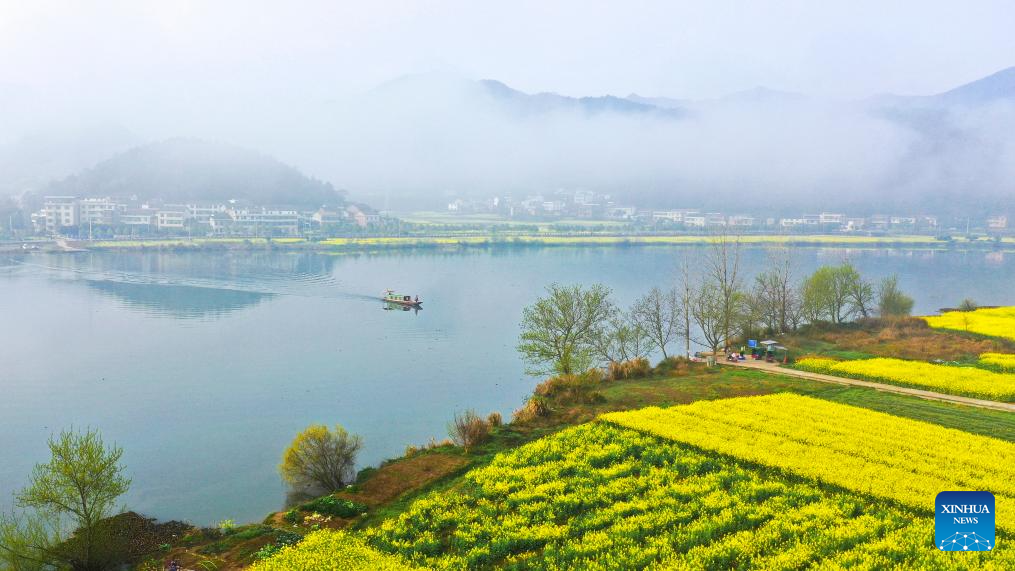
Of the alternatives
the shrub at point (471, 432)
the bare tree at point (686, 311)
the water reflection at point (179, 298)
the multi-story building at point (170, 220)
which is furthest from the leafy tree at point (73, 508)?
the multi-story building at point (170, 220)

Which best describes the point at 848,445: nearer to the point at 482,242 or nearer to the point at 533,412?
the point at 533,412

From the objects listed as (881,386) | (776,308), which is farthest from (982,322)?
(881,386)

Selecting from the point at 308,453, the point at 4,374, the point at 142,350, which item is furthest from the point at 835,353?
the point at 4,374

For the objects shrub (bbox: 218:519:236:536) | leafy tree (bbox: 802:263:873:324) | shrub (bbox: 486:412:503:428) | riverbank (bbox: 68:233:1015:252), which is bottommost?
shrub (bbox: 218:519:236:536)

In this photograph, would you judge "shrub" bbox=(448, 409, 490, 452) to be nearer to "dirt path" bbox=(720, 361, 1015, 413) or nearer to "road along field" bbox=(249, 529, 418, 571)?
"road along field" bbox=(249, 529, 418, 571)

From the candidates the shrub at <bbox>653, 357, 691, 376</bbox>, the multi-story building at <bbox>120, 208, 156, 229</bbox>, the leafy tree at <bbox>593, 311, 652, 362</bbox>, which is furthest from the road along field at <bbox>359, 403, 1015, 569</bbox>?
the multi-story building at <bbox>120, 208, 156, 229</bbox>

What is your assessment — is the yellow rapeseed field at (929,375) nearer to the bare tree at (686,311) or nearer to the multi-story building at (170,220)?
the bare tree at (686,311)

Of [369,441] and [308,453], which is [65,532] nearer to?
[308,453]
